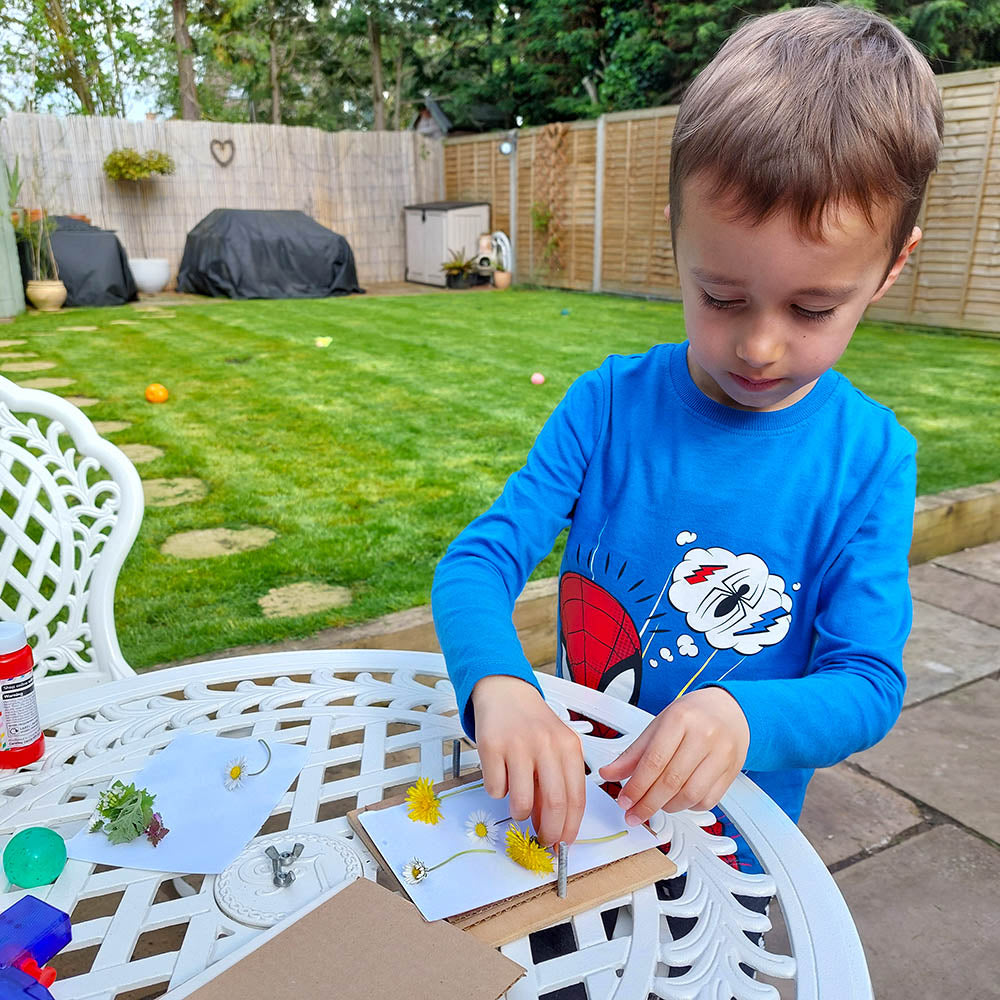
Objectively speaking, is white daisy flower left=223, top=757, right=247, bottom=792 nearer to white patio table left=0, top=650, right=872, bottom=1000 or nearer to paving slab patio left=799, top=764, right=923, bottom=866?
white patio table left=0, top=650, right=872, bottom=1000

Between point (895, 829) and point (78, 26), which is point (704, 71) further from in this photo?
point (78, 26)

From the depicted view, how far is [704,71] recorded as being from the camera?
0.87 metres

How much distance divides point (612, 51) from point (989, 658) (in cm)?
1355

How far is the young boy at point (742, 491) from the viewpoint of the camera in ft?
2.49

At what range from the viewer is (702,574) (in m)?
1.05

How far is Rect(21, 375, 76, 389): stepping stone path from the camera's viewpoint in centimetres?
471

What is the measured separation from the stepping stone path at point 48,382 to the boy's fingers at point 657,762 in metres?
4.77

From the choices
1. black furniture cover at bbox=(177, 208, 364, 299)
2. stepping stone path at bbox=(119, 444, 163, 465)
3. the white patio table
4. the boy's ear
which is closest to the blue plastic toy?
the white patio table

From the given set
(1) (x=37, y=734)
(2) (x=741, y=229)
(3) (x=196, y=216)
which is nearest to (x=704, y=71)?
(2) (x=741, y=229)

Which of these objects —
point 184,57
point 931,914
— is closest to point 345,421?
point 931,914

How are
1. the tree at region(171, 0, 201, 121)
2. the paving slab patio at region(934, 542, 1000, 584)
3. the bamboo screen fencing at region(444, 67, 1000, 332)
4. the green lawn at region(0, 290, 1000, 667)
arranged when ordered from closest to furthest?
the green lawn at region(0, 290, 1000, 667)
the paving slab patio at region(934, 542, 1000, 584)
the bamboo screen fencing at region(444, 67, 1000, 332)
the tree at region(171, 0, 201, 121)

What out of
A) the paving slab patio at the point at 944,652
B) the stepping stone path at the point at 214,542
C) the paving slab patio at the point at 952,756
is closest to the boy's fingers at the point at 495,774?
the paving slab patio at the point at 952,756

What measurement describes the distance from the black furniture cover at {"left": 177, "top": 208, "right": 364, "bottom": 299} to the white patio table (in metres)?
9.71

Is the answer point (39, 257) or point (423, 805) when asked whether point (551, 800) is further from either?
point (39, 257)
